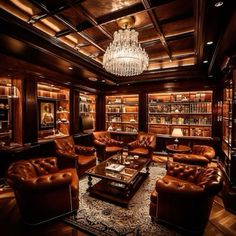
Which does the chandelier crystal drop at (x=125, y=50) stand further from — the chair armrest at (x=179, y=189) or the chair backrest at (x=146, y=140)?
the chair backrest at (x=146, y=140)

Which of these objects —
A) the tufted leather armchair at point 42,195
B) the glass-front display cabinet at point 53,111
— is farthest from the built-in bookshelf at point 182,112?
the tufted leather armchair at point 42,195

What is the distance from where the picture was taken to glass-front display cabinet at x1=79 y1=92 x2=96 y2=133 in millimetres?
5820

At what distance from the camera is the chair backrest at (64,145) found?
3.94 meters

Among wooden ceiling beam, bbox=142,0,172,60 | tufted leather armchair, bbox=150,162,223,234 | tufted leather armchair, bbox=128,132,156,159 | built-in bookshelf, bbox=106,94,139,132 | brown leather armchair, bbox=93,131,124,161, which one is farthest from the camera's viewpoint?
built-in bookshelf, bbox=106,94,139,132

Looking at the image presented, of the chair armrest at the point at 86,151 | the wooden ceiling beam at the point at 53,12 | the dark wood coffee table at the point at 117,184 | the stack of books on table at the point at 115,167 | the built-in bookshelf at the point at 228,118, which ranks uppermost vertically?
the wooden ceiling beam at the point at 53,12

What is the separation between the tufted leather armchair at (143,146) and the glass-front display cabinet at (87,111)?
1.86m

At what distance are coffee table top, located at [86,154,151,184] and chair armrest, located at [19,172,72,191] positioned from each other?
75cm

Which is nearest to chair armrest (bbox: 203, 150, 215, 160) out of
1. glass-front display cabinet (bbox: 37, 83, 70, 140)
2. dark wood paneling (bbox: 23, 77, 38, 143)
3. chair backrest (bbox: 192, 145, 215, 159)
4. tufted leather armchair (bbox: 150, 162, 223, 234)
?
chair backrest (bbox: 192, 145, 215, 159)

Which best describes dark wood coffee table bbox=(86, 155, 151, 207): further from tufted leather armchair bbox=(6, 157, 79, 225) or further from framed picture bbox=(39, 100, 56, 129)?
framed picture bbox=(39, 100, 56, 129)

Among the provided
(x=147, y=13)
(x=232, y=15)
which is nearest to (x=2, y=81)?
(x=147, y=13)

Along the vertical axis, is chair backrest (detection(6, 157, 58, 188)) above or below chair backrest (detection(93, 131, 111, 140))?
below

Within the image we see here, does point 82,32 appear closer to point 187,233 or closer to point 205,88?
point 187,233

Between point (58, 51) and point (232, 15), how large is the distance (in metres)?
2.99

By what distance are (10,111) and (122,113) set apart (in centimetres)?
418
